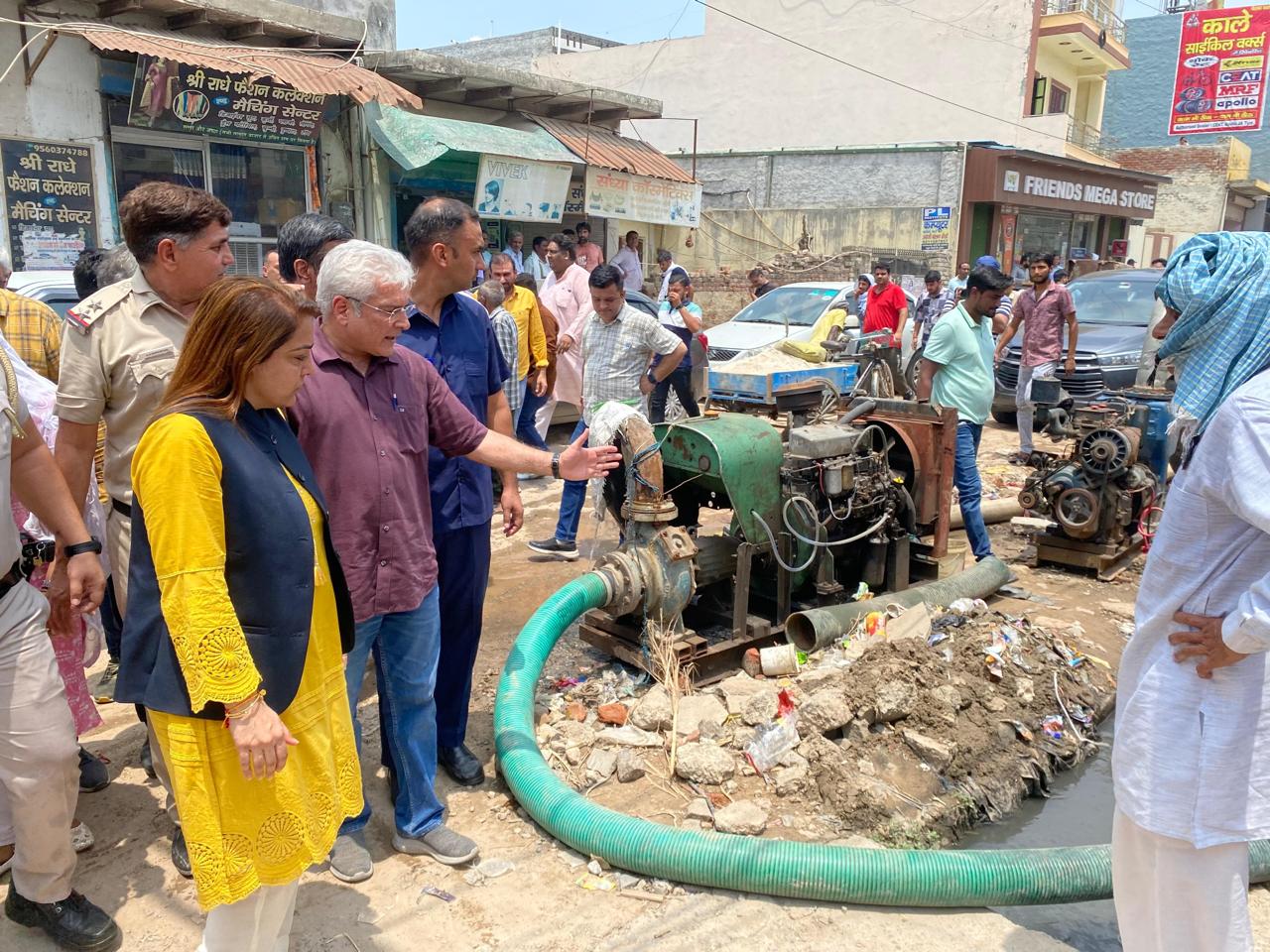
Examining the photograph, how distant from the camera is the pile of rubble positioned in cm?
353

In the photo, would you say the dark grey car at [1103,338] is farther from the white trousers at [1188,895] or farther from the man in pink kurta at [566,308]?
the white trousers at [1188,895]

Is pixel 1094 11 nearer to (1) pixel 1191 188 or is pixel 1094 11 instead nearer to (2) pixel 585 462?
(1) pixel 1191 188

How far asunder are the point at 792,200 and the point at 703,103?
23.1 ft

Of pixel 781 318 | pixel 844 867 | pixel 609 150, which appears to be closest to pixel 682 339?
pixel 781 318

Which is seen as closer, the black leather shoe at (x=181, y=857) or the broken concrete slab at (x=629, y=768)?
the black leather shoe at (x=181, y=857)

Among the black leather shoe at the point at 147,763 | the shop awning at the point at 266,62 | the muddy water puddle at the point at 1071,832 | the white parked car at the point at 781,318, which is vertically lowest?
the muddy water puddle at the point at 1071,832

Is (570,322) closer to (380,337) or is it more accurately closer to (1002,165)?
(380,337)

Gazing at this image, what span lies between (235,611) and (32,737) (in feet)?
3.32

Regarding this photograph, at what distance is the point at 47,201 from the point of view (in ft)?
26.3

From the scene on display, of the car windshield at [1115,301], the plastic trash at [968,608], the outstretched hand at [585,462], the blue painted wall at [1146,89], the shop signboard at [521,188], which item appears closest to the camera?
the outstretched hand at [585,462]

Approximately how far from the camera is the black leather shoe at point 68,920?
270 centimetres

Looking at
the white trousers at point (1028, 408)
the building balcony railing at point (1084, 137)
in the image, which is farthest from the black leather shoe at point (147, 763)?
the building balcony railing at point (1084, 137)

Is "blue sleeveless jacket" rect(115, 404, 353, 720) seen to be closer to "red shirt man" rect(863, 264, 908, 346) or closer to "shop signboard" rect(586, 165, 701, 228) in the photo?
"red shirt man" rect(863, 264, 908, 346)

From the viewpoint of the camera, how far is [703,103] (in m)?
28.5
